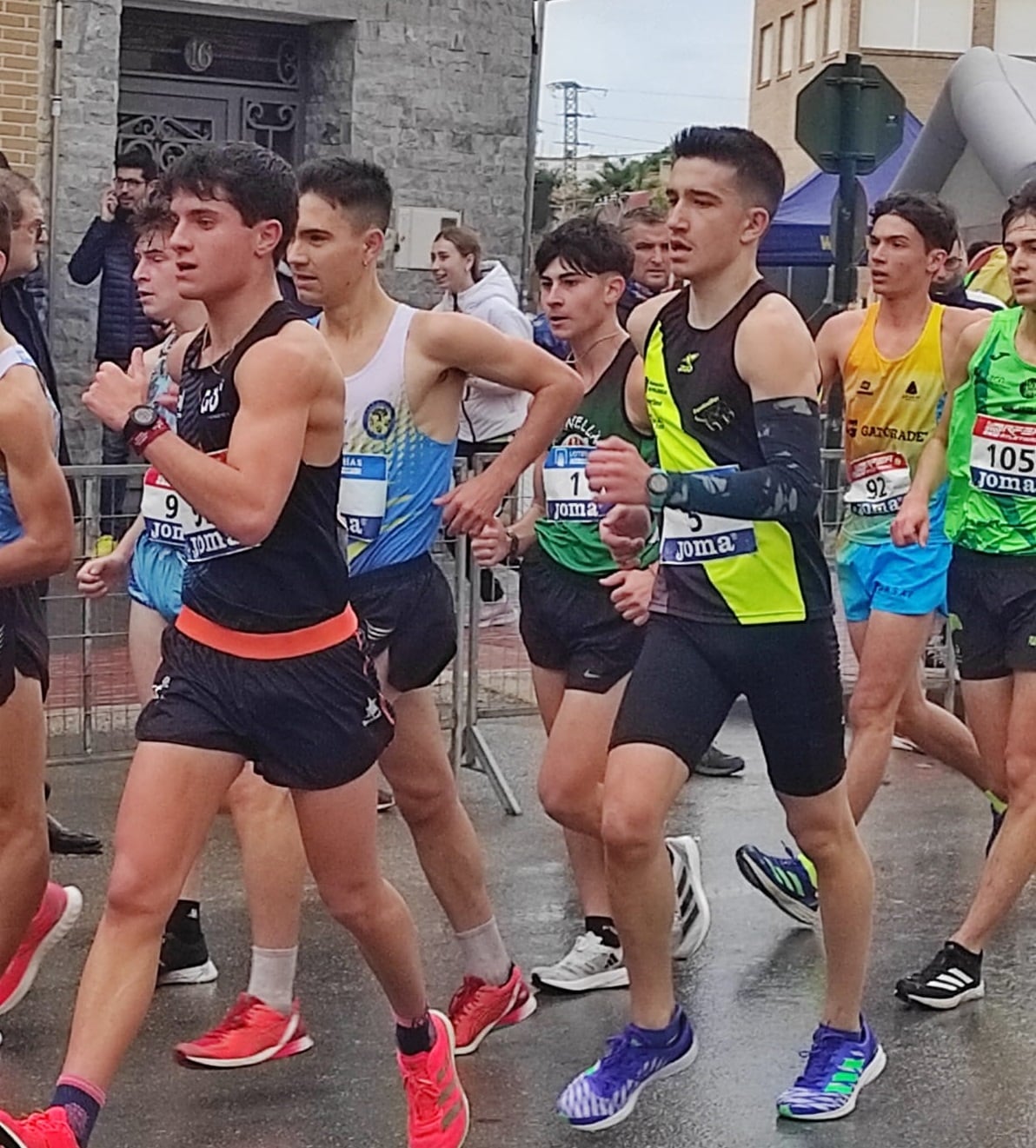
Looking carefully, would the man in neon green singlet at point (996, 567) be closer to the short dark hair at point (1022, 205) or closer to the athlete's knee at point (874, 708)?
the short dark hair at point (1022, 205)

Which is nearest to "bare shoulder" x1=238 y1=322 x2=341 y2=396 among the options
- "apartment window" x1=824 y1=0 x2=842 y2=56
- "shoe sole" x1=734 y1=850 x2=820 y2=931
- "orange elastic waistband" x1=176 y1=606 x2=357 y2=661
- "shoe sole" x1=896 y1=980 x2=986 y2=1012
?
"orange elastic waistband" x1=176 y1=606 x2=357 y2=661

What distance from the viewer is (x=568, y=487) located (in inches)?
241

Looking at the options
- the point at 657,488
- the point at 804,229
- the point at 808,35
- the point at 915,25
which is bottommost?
the point at 657,488

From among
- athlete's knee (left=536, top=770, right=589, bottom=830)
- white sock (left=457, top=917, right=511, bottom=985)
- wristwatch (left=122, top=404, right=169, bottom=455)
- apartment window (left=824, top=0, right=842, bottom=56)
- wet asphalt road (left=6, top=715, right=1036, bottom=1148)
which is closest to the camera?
wristwatch (left=122, top=404, right=169, bottom=455)

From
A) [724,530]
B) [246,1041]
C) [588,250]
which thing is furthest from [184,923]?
[588,250]

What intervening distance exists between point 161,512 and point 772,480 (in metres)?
1.86

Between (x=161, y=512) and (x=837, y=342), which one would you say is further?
(x=837, y=342)

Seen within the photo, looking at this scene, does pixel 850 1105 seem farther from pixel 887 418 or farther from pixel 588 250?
pixel 887 418

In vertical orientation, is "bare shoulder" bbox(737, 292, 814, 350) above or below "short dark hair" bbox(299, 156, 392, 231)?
below

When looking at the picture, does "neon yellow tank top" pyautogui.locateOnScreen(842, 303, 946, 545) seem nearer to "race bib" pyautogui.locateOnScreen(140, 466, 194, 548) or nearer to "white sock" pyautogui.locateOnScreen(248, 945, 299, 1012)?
"race bib" pyautogui.locateOnScreen(140, 466, 194, 548)

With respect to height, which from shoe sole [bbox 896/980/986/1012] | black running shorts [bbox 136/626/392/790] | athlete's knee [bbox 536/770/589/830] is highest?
black running shorts [bbox 136/626/392/790]

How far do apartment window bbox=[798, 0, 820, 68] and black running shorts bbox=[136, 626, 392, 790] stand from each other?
6621 centimetres

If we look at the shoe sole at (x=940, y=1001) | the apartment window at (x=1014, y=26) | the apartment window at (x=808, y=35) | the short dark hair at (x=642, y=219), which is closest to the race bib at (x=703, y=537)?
the shoe sole at (x=940, y=1001)

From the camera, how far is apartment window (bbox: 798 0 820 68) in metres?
68.3
